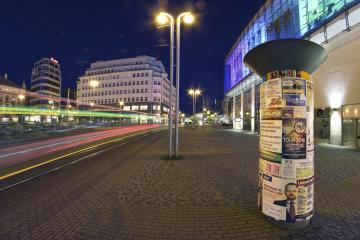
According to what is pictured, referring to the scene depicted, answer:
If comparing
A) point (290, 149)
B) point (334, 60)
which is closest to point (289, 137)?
point (290, 149)

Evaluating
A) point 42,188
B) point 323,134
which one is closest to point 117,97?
point 323,134

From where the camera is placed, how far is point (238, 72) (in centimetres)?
4428

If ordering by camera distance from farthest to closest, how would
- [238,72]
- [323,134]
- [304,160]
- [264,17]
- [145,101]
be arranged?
[145,101]
[238,72]
[264,17]
[323,134]
[304,160]

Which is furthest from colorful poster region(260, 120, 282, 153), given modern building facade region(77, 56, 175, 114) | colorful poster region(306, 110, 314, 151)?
modern building facade region(77, 56, 175, 114)

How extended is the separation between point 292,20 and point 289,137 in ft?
78.6

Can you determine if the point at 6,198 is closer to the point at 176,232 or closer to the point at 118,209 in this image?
the point at 118,209

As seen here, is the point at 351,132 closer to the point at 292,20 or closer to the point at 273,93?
the point at 292,20

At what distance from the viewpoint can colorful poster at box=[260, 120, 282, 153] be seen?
14.3ft

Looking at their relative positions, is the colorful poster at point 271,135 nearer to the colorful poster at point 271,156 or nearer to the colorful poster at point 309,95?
the colorful poster at point 271,156

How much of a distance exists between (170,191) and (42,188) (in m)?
3.50

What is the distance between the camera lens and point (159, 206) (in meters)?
5.25

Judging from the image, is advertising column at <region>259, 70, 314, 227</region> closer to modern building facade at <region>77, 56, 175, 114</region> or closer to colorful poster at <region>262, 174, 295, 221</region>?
colorful poster at <region>262, 174, 295, 221</region>

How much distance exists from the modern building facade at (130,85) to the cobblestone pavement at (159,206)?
286 feet

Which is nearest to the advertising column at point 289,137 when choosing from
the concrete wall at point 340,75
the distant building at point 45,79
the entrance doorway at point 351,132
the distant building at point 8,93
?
the concrete wall at point 340,75
